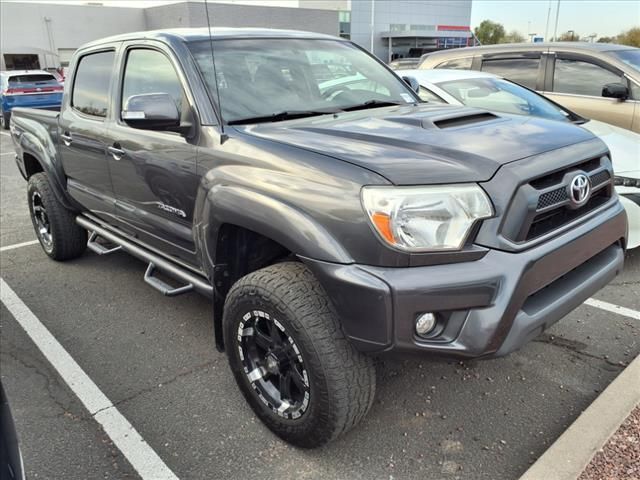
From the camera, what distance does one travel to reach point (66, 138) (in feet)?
14.4

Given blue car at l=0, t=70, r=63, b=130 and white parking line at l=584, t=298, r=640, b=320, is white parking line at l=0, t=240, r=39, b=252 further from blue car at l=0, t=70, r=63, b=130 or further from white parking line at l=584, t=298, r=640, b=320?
blue car at l=0, t=70, r=63, b=130

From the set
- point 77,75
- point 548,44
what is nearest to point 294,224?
point 77,75

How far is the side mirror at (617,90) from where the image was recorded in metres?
6.14

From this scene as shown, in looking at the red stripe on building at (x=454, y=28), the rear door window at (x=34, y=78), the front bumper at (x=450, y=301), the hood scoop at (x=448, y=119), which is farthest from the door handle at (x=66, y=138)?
the red stripe on building at (x=454, y=28)

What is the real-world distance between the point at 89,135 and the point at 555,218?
318cm

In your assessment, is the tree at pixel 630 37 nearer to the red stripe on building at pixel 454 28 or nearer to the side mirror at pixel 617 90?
the red stripe on building at pixel 454 28

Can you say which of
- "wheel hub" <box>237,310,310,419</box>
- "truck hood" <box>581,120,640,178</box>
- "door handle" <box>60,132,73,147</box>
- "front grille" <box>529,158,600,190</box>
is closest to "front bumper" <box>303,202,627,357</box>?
"front grille" <box>529,158,600,190</box>

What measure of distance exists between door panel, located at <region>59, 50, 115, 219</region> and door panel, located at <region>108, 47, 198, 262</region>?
20 cm

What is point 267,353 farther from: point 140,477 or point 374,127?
point 374,127

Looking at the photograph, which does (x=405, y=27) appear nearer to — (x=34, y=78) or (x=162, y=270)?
(x=34, y=78)

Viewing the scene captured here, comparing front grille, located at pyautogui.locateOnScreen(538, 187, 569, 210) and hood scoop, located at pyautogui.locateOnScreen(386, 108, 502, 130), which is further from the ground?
hood scoop, located at pyautogui.locateOnScreen(386, 108, 502, 130)

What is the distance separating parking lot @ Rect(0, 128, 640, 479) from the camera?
8.33 feet

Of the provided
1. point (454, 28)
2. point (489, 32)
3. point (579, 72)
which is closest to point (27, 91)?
point (579, 72)

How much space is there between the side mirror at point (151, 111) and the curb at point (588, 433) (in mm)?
2343
